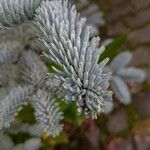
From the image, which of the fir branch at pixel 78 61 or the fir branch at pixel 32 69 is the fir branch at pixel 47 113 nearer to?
the fir branch at pixel 32 69

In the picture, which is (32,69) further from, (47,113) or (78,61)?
(78,61)

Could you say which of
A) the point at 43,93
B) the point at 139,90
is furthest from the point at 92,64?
the point at 139,90

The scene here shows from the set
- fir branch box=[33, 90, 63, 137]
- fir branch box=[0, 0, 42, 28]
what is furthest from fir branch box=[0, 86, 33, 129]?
fir branch box=[0, 0, 42, 28]

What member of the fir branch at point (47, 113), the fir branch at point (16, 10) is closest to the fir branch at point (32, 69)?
the fir branch at point (47, 113)

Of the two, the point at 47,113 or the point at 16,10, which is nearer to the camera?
the point at 16,10

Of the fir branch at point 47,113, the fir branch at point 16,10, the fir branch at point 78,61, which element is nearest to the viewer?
the fir branch at point 78,61

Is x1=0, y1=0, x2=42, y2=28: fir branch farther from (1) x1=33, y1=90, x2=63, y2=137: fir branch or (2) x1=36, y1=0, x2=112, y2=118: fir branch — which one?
(1) x1=33, y1=90, x2=63, y2=137: fir branch

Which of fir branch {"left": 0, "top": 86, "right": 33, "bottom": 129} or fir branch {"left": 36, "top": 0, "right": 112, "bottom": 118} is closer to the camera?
fir branch {"left": 36, "top": 0, "right": 112, "bottom": 118}

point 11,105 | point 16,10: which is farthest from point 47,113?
point 16,10

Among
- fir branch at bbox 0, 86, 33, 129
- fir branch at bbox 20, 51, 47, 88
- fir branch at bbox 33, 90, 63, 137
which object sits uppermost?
fir branch at bbox 20, 51, 47, 88

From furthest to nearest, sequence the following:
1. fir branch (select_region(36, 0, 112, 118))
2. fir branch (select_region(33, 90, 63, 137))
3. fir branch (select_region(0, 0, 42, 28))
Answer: fir branch (select_region(33, 90, 63, 137))
fir branch (select_region(0, 0, 42, 28))
fir branch (select_region(36, 0, 112, 118))

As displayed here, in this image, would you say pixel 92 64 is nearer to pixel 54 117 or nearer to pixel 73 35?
pixel 73 35
